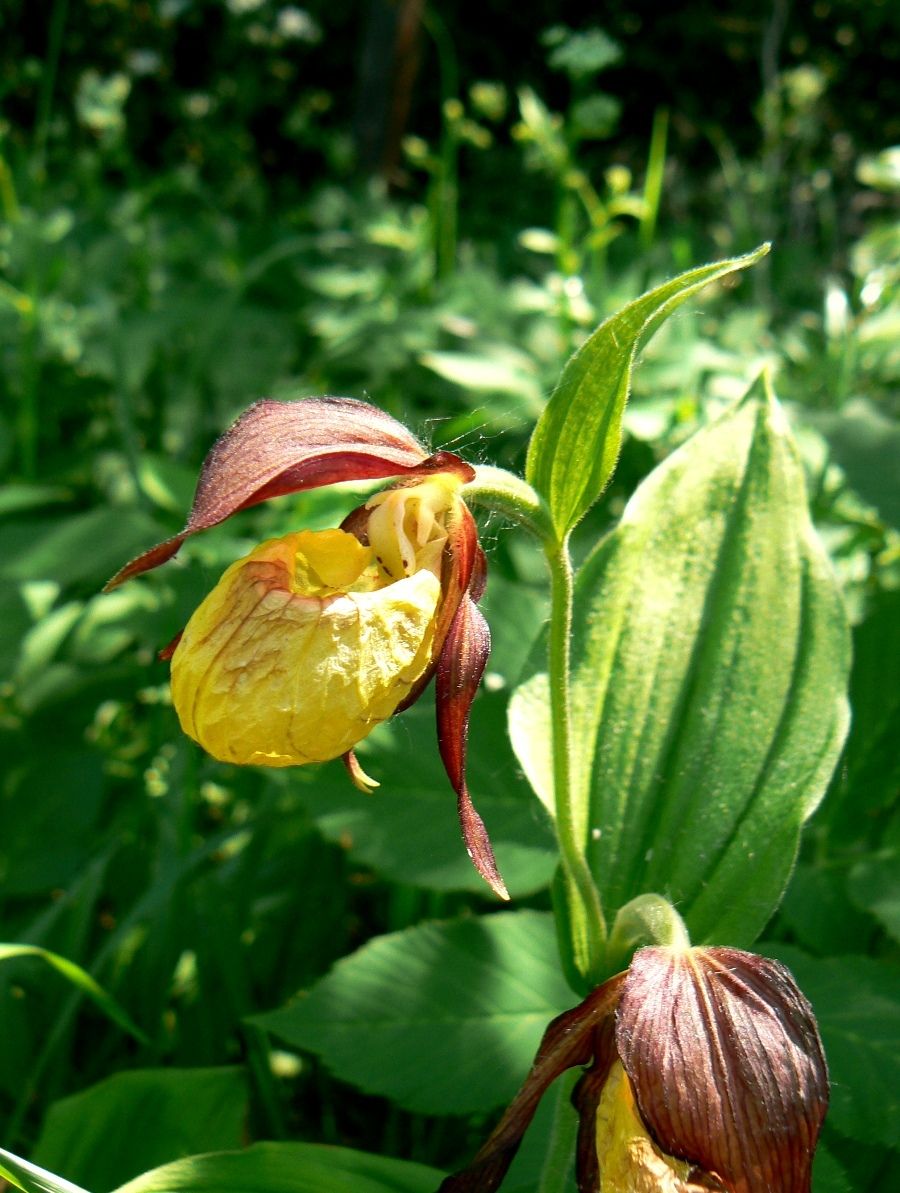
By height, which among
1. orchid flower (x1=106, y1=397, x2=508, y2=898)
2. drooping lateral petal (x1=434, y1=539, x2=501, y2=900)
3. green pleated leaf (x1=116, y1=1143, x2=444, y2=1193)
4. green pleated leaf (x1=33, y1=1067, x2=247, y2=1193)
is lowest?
green pleated leaf (x1=33, y1=1067, x2=247, y2=1193)

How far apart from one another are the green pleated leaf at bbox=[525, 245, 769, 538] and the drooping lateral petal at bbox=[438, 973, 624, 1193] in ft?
0.96

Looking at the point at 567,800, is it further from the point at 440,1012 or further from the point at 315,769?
the point at 315,769

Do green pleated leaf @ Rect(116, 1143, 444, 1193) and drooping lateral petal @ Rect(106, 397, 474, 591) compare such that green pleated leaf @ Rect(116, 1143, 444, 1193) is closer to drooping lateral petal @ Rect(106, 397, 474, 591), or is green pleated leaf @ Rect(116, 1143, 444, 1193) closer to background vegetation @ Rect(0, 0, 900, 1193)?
background vegetation @ Rect(0, 0, 900, 1193)

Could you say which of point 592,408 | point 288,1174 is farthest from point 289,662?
point 288,1174

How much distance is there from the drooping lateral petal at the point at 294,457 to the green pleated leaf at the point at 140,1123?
493 millimetres

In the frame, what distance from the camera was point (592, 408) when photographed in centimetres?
68

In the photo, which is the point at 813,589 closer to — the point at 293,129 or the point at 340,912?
the point at 340,912

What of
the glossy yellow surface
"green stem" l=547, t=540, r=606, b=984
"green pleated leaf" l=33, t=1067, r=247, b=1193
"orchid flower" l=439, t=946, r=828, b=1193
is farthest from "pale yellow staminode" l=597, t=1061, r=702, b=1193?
"green pleated leaf" l=33, t=1067, r=247, b=1193

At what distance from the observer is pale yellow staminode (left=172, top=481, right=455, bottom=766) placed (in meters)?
0.57

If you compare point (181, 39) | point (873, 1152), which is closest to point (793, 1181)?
point (873, 1152)

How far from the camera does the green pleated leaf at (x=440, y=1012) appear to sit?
0.81 m

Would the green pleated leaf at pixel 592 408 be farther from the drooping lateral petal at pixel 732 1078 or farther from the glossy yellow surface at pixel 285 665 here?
the drooping lateral petal at pixel 732 1078

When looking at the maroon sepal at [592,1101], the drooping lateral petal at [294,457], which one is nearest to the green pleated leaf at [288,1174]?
the maroon sepal at [592,1101]

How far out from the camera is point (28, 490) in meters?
1.54
